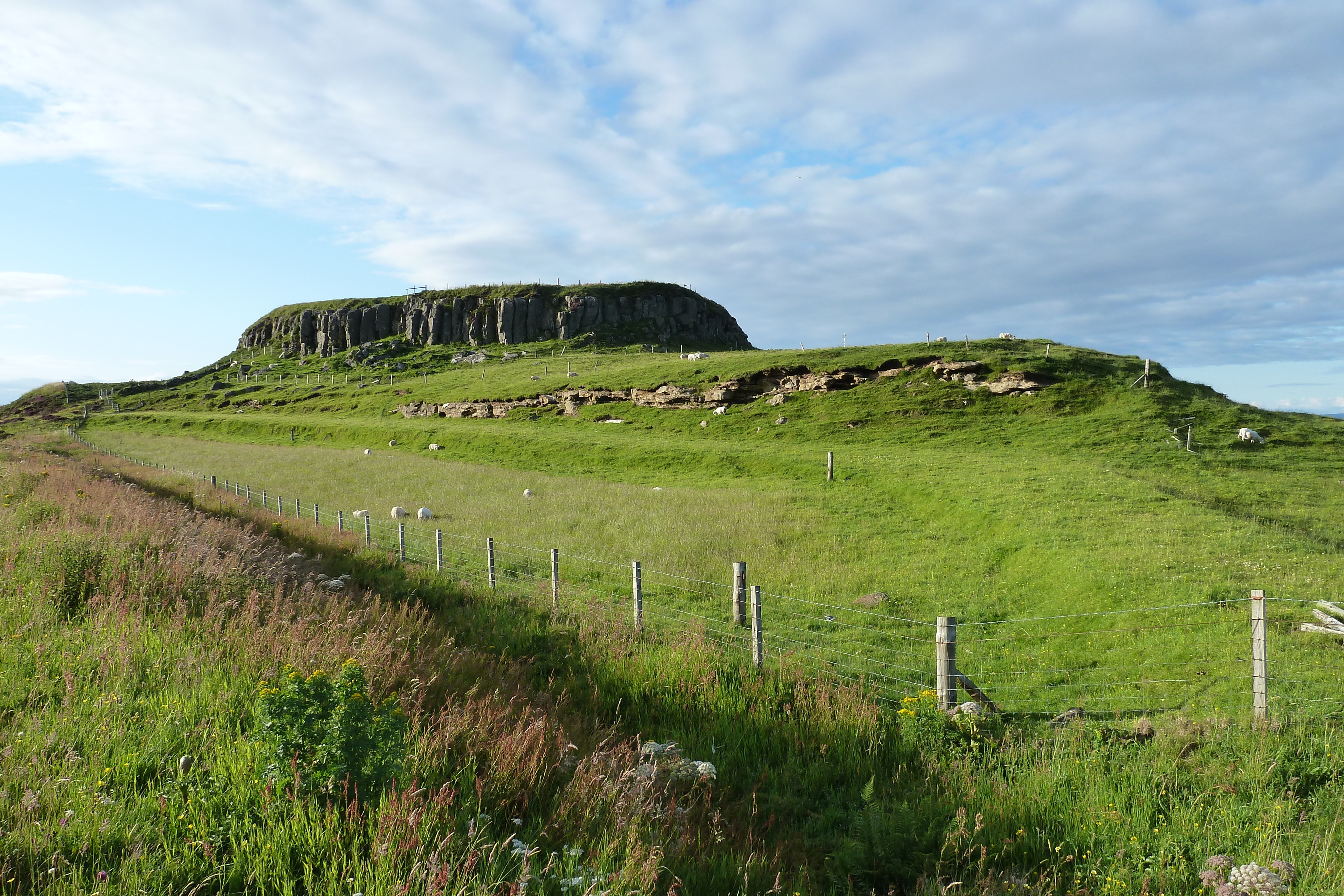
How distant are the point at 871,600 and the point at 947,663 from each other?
7098 millimetres

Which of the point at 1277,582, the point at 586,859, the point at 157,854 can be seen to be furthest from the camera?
the point at 1277,582

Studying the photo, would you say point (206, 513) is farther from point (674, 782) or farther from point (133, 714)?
point (674, 782)

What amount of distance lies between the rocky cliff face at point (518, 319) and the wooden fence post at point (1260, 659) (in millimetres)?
146496

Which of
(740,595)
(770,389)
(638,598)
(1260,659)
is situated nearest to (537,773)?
(638,598)

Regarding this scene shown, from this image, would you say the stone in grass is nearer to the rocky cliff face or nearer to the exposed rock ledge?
the exposed rock ledge

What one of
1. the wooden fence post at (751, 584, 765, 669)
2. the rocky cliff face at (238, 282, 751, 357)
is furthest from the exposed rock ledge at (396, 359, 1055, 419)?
the rocky cliff face at (238, 282, 751, 357)

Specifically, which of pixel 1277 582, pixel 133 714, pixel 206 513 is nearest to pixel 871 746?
pixel 133 714

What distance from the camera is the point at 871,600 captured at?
15148 millimetres

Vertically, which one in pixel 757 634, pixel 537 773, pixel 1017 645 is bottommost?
pixel 1017 645

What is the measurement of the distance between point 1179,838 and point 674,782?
13.4 ft

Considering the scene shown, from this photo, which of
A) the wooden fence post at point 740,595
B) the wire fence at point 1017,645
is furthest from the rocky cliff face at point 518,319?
the wooden fence post at point 740,595

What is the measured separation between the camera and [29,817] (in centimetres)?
355

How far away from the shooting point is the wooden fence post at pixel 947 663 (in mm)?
8133

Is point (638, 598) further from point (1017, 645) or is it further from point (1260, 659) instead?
point (1260, 659)
